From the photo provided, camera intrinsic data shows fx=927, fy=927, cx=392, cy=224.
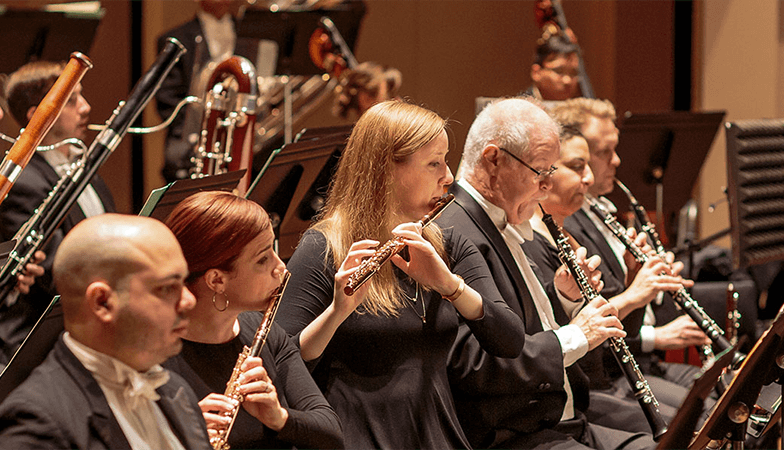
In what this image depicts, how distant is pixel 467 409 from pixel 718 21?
4.59 m

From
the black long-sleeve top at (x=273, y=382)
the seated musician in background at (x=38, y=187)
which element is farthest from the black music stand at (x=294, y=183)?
the seated musician in background at (x=38, y=187)

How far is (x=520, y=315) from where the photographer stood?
7.63 ft

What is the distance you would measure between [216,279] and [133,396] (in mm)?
409

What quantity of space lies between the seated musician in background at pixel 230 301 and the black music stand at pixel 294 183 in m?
0.73

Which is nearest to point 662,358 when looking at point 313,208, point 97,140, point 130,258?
point 313,208

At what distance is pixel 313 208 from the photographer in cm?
273

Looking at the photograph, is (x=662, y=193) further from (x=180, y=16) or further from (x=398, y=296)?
(x=180, y=16)

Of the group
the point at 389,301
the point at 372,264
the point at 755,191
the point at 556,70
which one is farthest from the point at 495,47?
the point at 372,264

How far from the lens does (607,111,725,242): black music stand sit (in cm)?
408

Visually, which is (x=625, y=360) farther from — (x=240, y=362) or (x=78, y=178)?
(x=78, y=178)

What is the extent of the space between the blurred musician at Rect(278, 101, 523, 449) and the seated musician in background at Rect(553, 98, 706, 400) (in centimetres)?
107

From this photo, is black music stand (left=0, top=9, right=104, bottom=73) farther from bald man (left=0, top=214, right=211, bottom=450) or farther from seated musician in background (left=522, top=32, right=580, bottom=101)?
bald man (left=0, top=214, right=211, bottom=450)

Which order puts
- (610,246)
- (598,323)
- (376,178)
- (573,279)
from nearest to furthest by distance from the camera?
(376,178), (598,323), (573,279), (610,246)

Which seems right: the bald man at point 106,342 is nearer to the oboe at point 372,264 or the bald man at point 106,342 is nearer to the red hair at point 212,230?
the red hair at point 212,230
